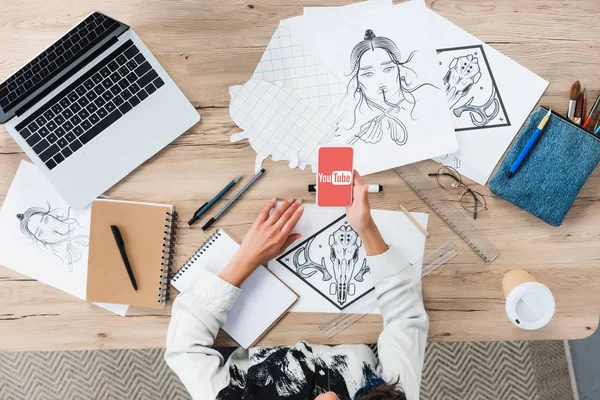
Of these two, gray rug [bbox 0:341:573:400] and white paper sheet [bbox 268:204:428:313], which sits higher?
white paper sheet [bbox 268:204:428:313]

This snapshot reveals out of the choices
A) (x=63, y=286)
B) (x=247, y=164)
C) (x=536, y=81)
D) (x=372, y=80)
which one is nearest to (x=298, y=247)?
(x=247, y=164)

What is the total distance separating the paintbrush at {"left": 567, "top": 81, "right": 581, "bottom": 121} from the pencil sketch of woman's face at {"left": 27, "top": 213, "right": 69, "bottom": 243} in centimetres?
107

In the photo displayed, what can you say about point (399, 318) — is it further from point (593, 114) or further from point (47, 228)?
point (47, 228)

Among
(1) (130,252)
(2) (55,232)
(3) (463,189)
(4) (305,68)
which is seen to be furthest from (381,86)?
(2) (55,232)

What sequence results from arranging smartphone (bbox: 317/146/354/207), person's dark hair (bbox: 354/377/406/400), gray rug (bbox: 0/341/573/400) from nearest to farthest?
person's dark hair (bbox: 354/377/406/400)
smartphone (bbox: 317/146/354/207)
gray rug (bbox: 0/341/573/400)

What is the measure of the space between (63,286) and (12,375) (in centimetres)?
87

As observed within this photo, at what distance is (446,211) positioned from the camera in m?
1.02

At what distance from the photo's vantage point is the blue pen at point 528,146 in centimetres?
97

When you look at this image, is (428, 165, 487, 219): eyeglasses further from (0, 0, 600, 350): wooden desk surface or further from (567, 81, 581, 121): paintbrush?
(567, 81, 581, 121): paintbrush

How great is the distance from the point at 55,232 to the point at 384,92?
75 cm

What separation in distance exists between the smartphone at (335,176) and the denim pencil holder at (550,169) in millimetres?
303

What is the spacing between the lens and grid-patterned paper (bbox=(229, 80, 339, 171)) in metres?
1.02

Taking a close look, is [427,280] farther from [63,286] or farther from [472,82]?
[63,286]

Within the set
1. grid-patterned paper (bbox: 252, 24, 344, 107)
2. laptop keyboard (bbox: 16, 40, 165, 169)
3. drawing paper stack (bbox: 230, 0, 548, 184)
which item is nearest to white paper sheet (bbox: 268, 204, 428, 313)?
drawing paper stack (bbox: 230, 0, 548, 184)
